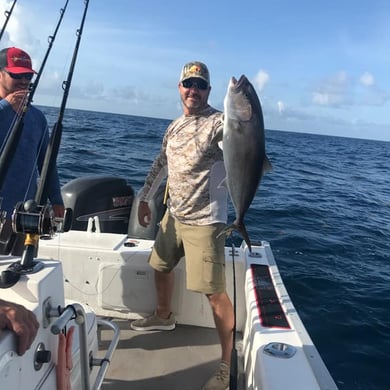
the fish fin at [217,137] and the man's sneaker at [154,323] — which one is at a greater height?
the fish fin at [217,137]

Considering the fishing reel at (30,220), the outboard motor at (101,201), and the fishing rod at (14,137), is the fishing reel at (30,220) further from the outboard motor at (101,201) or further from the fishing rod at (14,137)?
the outboard motor at (101,201)

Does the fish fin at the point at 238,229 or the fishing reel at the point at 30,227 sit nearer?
the fishing reel at the point at 30,227

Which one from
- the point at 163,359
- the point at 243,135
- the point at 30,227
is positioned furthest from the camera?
the point at 163,359

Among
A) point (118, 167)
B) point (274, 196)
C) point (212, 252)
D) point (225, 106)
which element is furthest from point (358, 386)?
point (118, 167)

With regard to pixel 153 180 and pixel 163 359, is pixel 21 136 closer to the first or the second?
pixel 153 180

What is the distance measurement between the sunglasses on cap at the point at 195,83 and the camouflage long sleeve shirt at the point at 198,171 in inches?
6.5

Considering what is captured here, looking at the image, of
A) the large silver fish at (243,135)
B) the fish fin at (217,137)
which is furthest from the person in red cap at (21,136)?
the large silver fish at (243,135)

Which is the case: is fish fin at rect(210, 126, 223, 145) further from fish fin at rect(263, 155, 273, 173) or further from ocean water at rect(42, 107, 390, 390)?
ocean water at rect(42, 107, 390, 390)

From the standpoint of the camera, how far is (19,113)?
259 centimetres

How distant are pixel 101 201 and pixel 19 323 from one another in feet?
10.3

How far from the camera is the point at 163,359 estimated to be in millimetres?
3039

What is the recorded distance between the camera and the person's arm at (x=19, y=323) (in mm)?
1344

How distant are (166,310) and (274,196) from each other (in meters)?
9.07

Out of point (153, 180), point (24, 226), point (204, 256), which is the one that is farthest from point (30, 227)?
point (153, 180)
